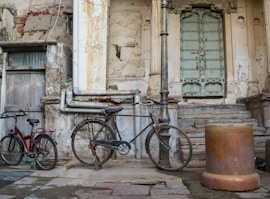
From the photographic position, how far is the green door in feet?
33.0

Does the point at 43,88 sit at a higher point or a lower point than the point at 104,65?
lower

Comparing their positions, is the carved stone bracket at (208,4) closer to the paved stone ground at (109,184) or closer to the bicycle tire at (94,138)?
the bicycle tire at (94,138)

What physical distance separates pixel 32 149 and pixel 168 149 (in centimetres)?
283

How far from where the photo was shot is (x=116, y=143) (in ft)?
21.7

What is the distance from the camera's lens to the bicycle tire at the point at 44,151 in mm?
6602

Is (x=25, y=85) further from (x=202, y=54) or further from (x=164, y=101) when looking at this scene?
(x=202, y=54)

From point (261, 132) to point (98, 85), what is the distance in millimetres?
4363

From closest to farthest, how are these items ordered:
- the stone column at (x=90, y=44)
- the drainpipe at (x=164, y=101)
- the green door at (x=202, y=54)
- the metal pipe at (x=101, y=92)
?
the drainpipe at (x=164, y=101), the metal pipe at (x=101, y=92), the stone column at (x=90, y=44), the green door at (x=202, y=54)

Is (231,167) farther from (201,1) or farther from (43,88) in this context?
(201,1)

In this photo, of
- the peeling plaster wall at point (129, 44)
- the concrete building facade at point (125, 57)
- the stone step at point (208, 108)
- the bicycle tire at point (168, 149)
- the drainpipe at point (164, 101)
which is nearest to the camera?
the bicycle tire at point (168, 149)

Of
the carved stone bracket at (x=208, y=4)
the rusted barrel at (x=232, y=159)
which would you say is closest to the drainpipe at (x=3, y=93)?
the carved stone bracket at (x=208, y=4)

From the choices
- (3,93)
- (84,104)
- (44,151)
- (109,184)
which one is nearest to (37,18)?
(3,93)

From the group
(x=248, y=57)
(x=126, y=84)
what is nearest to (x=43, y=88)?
(x=126, y=84)

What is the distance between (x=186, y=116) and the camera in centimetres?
884
